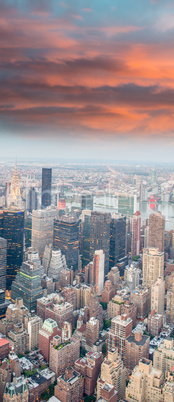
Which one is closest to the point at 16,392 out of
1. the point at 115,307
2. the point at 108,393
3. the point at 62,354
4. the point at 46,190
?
the point at 62,354

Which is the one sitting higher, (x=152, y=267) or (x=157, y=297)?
(x=152, y=267)

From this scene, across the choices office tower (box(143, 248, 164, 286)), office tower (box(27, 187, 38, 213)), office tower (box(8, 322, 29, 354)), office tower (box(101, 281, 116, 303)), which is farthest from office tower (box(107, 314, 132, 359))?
office tower (box(27, 187, 38, 213))

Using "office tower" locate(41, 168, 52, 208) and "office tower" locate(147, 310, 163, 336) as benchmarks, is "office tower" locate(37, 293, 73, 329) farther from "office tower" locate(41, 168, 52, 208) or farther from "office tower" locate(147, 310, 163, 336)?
"office tower" locate(41, 168, 52, 208)

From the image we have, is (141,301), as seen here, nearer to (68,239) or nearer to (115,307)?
(115,307)

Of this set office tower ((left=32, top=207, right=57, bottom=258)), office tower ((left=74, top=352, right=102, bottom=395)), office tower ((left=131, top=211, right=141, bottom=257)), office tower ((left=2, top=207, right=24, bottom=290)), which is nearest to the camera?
office tower ((left=74, top=352, right=102, bottom=395))

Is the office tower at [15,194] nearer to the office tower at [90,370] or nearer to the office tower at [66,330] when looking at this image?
the office tower at [66,330]

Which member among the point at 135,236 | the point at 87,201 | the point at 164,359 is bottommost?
the point at 164,359

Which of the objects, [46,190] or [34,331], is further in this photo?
[46,190]
